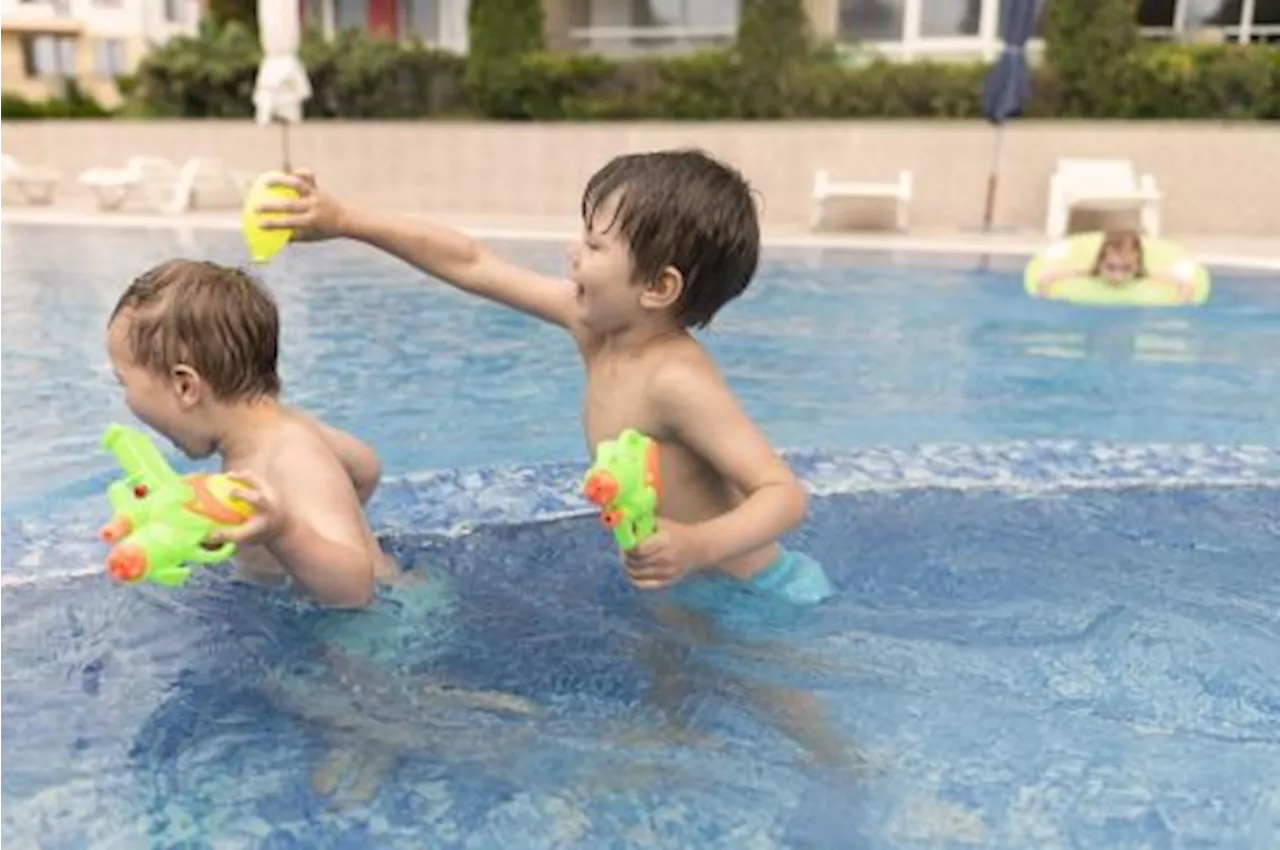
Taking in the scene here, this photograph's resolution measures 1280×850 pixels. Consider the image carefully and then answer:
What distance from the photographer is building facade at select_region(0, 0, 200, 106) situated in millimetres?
39062

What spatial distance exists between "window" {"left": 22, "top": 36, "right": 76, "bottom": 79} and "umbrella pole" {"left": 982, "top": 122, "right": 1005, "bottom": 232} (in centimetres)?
3492

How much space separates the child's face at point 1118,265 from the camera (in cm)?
909

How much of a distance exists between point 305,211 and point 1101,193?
1167cm

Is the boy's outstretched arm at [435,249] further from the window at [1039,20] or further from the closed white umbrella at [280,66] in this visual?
the window at [1039,20]

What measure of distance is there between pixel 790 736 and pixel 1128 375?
5.03 metres

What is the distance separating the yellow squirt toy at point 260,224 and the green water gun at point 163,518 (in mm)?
682

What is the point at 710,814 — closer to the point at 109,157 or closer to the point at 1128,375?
the point at 1128,375

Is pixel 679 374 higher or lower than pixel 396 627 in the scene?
higher

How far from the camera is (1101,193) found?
13164 mm

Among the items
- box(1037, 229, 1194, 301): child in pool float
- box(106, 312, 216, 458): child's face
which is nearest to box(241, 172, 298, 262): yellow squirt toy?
box(106, 312, 216, 458): child's face

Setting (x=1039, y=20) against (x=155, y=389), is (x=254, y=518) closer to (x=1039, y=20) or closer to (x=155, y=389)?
(x=155, y=389)

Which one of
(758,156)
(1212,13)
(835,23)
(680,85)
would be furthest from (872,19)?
(758,156)

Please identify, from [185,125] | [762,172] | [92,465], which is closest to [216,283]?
[92,465]

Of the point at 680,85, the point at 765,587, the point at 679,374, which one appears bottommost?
the point at 765,587
